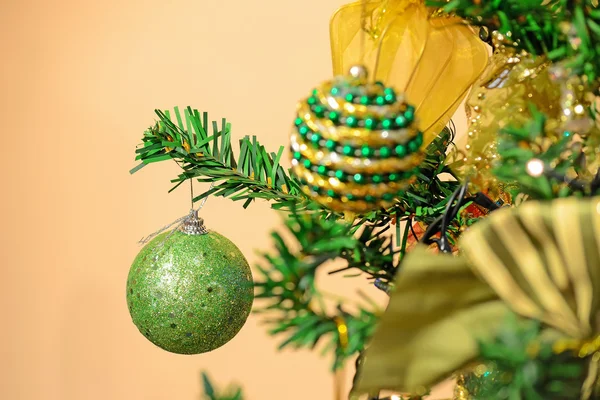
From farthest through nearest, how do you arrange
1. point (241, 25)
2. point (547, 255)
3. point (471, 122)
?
point (241, 25) → point (471, 122) → point (547, 255)

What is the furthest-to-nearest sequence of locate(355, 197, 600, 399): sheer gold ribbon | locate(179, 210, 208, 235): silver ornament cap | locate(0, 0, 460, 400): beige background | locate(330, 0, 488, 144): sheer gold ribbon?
locate(0, 0, 460, 400): beige background → locate(179, 210, 208, 235): silver ornament cap → locate(330, 0, 488, 144): sheer gold ribbon → locate(355, 197, 600, 399): sheer gold ribbon

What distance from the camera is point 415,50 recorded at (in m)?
0.28

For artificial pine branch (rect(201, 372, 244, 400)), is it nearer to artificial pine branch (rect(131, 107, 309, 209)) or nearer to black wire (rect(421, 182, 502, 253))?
black wire (rect(421, 182, 502, 253))

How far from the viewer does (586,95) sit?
241 millimetres

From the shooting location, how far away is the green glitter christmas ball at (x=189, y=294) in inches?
14.5

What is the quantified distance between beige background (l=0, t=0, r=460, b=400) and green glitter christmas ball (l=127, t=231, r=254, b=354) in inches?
19.7

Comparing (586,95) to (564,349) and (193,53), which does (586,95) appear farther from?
(193,53)

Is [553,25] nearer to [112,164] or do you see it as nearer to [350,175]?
[350,175]

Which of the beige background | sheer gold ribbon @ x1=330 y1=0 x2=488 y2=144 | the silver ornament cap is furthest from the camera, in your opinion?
the beige background

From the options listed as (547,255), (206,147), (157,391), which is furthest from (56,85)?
(547,255)

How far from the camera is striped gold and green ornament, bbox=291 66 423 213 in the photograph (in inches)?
8.0

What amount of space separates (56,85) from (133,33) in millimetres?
117

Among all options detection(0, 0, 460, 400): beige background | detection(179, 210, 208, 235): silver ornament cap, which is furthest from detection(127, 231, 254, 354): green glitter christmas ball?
detection(0, 0, 460, 400): beige background

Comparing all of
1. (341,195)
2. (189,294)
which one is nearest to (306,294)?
(341,195)
